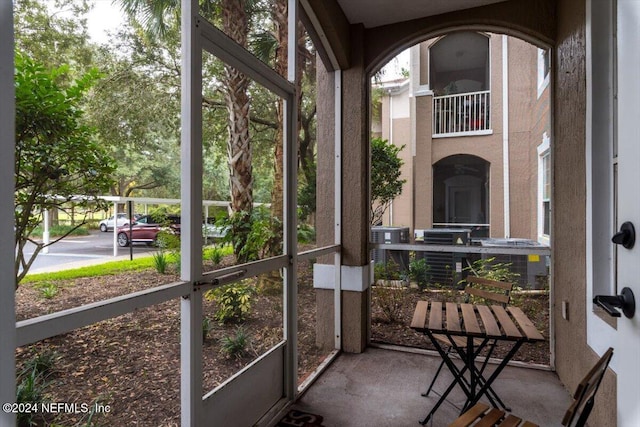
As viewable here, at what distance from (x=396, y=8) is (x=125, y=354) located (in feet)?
11.1

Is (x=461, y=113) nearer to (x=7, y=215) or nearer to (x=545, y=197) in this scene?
(x=545, y=197)

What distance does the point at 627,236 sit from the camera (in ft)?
3.08

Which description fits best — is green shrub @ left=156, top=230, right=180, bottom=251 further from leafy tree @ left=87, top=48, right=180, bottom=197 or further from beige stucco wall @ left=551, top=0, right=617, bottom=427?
beige stucco wall @ left=551, top=0, right=617, bottom=427

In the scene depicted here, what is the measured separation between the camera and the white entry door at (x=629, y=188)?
2.97 feet

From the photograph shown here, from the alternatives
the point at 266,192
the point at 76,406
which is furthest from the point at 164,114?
the point at 76,406

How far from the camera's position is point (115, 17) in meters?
1.24

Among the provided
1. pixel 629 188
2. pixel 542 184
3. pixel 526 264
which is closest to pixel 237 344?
pixel 629 188

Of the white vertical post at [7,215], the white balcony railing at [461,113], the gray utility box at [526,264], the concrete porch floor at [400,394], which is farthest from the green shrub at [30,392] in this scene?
the white balcony railing at [461,113]

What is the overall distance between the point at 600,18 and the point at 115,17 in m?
2.57

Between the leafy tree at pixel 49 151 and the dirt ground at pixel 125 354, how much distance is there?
0.21m

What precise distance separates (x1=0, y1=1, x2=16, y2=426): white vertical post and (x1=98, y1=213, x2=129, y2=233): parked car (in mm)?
297

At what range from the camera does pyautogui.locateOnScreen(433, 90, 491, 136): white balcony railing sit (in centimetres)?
427

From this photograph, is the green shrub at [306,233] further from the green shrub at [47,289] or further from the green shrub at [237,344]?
the green shrub at [47,289]

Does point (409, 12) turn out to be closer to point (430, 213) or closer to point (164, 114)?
point (430, 213)
